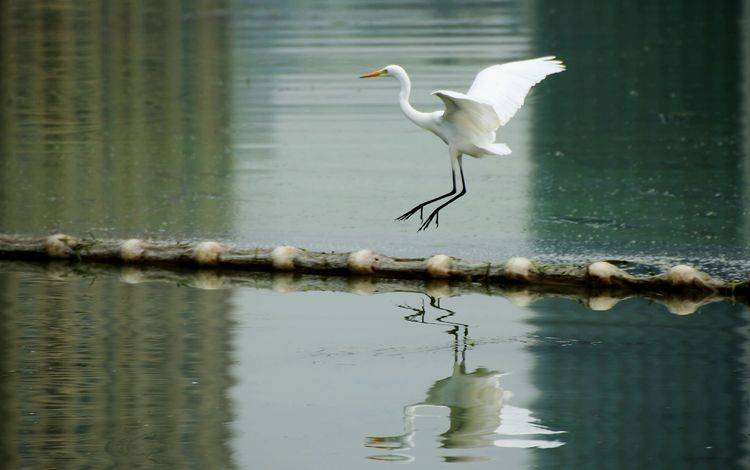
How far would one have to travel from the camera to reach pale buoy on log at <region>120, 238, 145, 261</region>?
463 inches

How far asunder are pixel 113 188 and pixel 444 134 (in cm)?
526

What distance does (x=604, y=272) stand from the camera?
1065cm

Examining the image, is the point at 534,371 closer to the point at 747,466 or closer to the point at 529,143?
the point at 747,466

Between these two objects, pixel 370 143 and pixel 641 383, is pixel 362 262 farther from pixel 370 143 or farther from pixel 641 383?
pixel 370 143

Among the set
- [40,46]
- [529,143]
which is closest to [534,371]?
[529,143]

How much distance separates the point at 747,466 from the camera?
7.12 meters

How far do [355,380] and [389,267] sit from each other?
8.36 ft

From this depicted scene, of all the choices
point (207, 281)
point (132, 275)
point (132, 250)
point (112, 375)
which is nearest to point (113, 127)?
point (132, 250)

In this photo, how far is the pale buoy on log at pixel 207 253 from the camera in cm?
1159

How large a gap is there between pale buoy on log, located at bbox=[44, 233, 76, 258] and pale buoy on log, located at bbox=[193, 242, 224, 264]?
1.04 meters

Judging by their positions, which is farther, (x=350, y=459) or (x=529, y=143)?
(x=529, y=143)

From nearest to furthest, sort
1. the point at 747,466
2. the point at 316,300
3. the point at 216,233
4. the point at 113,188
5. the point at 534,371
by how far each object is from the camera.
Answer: the point at 747,466 < the point at 534,371 < the point at 316,300 < the point at 216,233 < the point at 113,188

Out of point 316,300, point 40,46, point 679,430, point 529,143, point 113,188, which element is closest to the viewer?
point 679,430

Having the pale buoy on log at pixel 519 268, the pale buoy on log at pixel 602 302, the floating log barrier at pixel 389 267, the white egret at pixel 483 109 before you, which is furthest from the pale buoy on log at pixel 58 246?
the pale buoy on log at pixel 602 302
